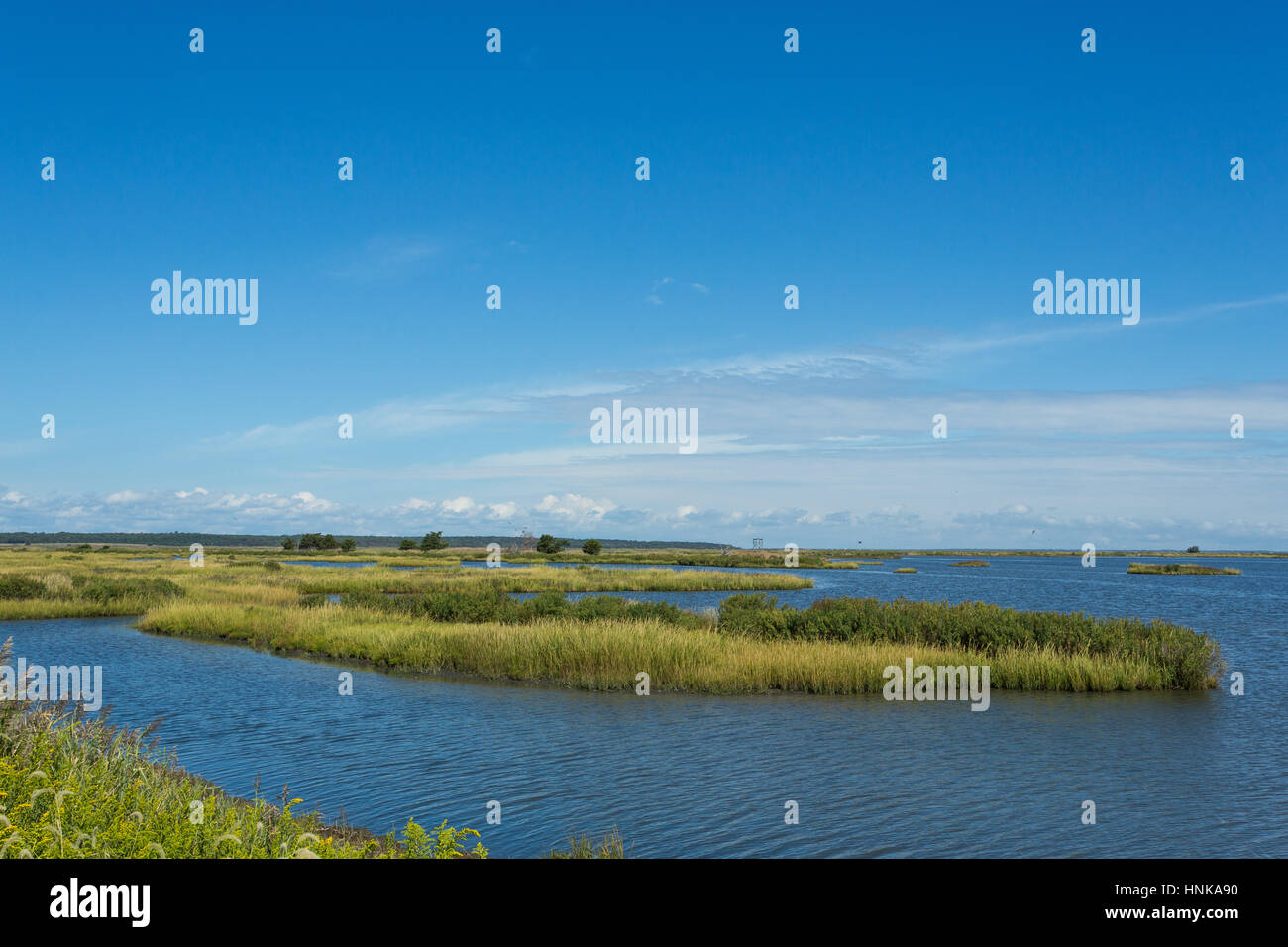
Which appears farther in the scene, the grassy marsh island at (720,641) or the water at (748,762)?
the grassy marsh island at (720,641)

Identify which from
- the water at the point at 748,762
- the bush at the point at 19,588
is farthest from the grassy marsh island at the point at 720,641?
the bush at the point at 19,588

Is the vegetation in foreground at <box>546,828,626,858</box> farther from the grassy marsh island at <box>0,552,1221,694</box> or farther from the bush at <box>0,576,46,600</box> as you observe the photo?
the bush at <box>0,576,46,600</box>

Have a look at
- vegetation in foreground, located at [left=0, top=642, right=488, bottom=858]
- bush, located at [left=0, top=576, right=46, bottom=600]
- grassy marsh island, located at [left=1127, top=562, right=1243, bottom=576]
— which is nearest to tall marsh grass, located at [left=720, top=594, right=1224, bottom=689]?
vegetation in foreground, located at [left=0, top=642, right=488, bottom=858]

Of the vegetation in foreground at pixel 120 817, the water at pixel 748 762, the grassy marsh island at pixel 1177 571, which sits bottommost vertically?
the grassy marsh island at pixel 1177 571

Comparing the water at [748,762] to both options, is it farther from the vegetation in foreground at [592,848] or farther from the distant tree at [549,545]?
the distant tree at [549,545]

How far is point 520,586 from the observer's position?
6588 cm

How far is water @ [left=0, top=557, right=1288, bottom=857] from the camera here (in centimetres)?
1370

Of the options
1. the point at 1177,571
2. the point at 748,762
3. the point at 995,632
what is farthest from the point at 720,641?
the point at 1177,571

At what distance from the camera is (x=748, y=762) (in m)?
17.9

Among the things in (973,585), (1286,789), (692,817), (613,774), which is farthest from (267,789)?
(973,585)

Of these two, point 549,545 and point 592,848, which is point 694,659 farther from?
point 549,545

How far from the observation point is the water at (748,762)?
13.7 m
